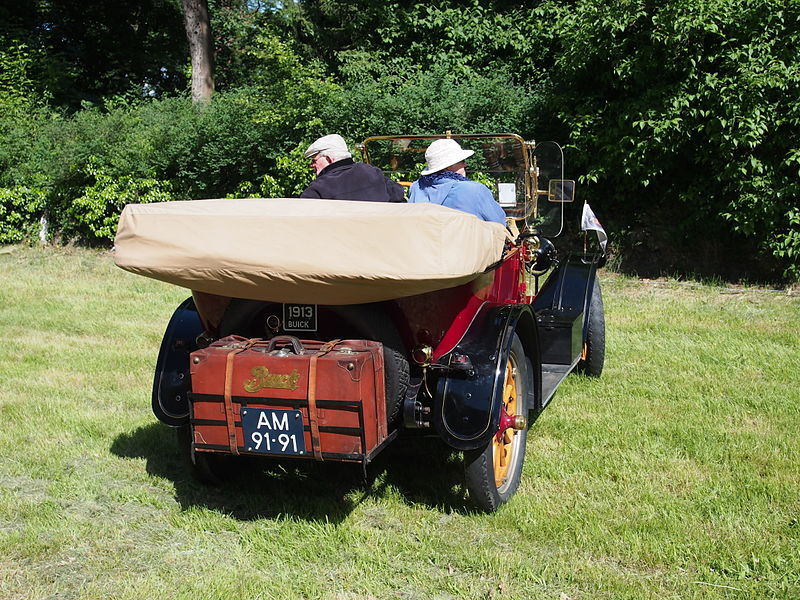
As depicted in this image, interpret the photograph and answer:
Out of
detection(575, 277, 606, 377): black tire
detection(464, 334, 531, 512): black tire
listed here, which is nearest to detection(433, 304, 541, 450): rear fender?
detection(464, 334, 531, 512): black tire

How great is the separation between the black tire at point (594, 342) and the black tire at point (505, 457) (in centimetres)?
186

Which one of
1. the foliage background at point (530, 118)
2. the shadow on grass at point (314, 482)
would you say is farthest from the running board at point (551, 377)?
the foliage background at point (530, 118)

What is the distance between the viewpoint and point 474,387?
3463 mm

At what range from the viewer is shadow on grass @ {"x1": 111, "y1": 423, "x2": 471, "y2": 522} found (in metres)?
3.90

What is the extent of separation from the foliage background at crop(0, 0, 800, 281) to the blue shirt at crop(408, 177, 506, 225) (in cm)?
541

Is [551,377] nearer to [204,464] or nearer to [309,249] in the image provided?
[204,464]

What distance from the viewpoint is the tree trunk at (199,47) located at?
16281mm

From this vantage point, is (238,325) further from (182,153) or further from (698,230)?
(182,153)

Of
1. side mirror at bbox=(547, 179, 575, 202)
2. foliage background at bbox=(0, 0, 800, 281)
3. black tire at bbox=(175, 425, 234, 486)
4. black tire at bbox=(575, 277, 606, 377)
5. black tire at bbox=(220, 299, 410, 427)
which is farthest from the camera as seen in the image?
foliage background at bbox=(0, 0, 800, 281)

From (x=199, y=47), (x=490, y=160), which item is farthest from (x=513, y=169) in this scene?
(x=199, y=47)

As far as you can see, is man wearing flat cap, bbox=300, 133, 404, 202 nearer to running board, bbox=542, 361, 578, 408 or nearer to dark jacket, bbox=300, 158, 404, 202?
dark jacket, bbox=300, 158, 404, 202

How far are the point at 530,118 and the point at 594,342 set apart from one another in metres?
5.88

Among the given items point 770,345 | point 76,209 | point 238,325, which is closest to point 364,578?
point 238,325

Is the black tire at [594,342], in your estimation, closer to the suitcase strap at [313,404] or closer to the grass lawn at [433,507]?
the grass lawn at [433,507]
